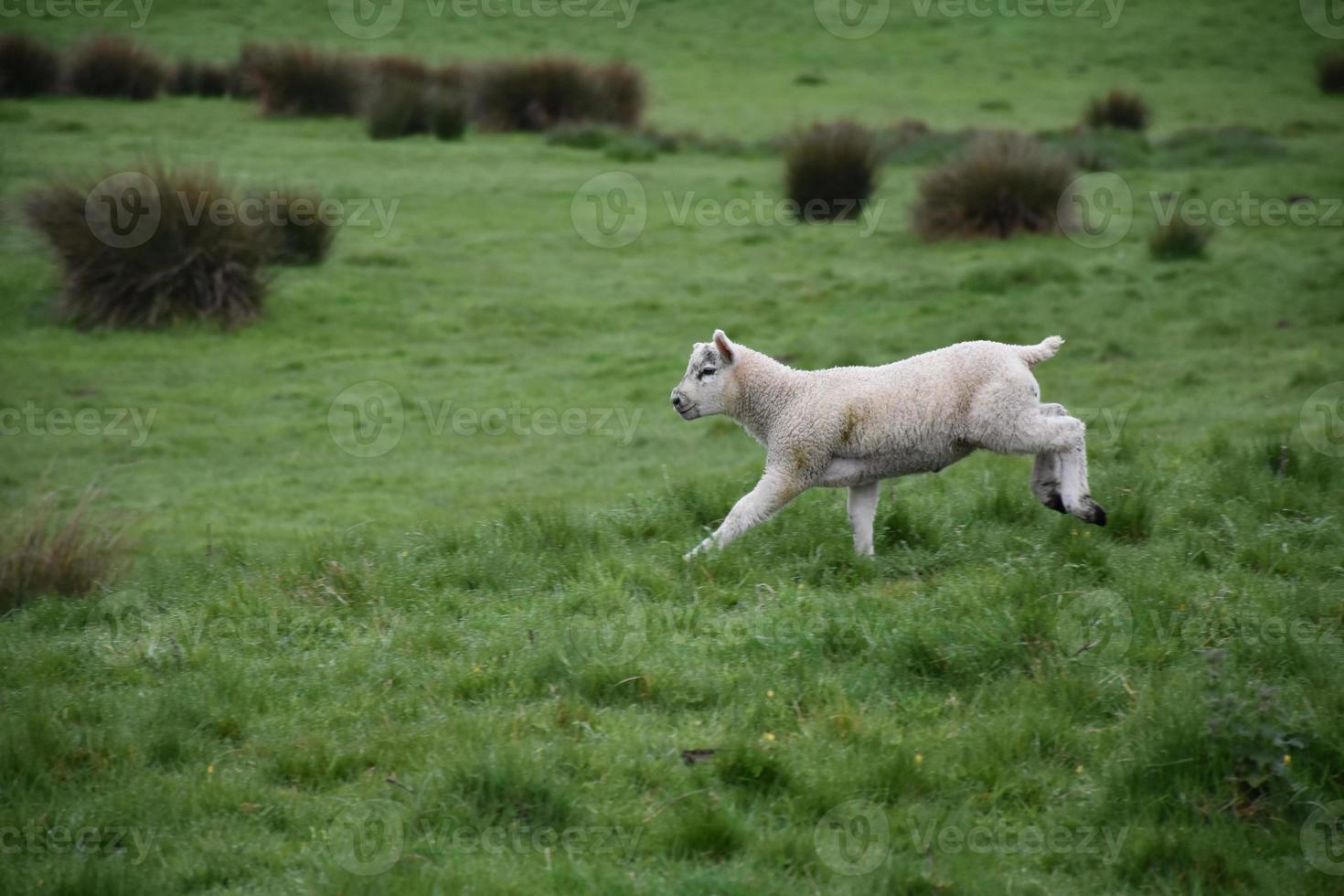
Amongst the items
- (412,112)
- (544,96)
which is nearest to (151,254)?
(412,112)

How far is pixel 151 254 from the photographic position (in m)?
19.3

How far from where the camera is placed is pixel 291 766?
5.44 meters

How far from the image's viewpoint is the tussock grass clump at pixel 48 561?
27.3 feet

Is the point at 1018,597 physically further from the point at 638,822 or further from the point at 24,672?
the point at 24,672

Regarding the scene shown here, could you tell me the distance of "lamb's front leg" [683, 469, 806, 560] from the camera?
7543mm

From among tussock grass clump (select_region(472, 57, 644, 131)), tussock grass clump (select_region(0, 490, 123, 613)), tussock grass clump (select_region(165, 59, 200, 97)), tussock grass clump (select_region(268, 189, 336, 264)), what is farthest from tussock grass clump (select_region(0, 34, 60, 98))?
tussock grass clump (select_region(0, 490, 123, 613))

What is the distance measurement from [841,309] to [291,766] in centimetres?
1485

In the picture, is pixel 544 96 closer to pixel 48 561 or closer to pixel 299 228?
pixel 299 228

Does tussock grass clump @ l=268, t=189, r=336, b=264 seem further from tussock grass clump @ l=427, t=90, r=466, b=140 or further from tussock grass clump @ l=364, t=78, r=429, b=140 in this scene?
tussock grass clump @ l=427, t=90, r=466, b=140

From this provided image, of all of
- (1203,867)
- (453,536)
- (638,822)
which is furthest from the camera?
(453,536)

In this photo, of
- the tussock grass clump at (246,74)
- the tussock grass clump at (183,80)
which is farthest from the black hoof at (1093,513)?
the tussock grass clump at (183,80)

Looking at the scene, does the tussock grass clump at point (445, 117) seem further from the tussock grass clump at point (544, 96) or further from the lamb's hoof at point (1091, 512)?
the lamb's hoof at point (1091, 512)

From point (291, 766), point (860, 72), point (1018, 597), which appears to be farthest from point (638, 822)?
point (860, 72)

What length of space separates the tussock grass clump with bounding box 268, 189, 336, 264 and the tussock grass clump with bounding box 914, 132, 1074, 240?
9.68 meters
